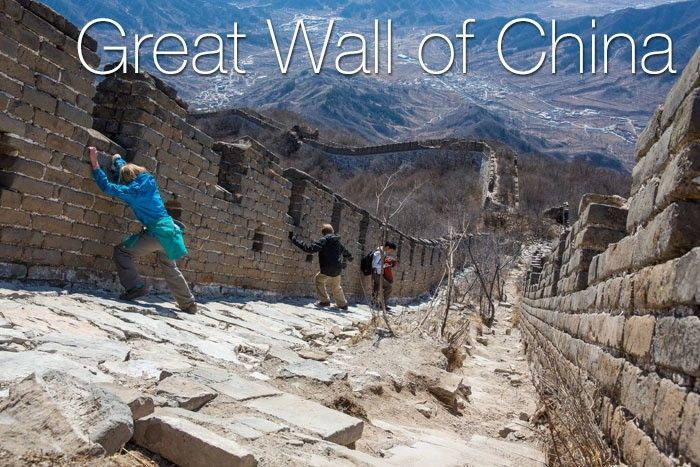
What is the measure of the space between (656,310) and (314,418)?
1795 millimetres

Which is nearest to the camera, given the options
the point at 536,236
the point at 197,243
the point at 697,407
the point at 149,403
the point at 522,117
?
the point at 697,407

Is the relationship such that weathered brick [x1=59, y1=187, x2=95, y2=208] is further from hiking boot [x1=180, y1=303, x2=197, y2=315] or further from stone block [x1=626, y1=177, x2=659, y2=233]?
stone block [x1=626, y1=177, x2=659, y2=233]

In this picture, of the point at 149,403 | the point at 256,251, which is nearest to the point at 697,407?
the point at 149,403

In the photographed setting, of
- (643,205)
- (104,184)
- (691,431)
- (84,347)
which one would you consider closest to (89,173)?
(104,184)

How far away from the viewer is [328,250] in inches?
408

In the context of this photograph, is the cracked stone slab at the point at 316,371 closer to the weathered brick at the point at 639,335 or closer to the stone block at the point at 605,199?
the weathered brick at the point at 639,335

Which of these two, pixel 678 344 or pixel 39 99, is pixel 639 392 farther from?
pixel 39 99

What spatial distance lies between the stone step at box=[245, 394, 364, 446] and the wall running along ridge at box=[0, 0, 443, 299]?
8.74ft

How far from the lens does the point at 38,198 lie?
204 inches

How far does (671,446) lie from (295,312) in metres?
6.83

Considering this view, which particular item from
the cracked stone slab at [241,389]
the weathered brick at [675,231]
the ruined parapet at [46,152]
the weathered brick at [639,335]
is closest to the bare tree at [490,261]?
the ruined parapet at [46,152]

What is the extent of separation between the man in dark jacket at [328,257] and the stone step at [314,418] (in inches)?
258

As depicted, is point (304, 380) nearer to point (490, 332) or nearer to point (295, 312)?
point (295, 312)

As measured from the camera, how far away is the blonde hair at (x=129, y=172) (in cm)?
565
